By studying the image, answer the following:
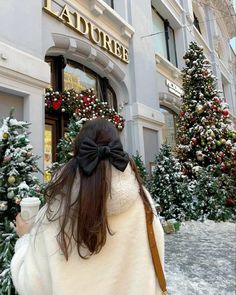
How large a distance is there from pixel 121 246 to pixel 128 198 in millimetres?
217

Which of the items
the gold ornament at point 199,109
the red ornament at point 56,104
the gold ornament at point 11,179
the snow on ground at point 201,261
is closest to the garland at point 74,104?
the red ornament at point 56,104

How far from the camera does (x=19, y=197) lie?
97.2 inches

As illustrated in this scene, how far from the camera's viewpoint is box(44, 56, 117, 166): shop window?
6.14 metres

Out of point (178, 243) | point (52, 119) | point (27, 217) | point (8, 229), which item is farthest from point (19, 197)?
point (52, 119)

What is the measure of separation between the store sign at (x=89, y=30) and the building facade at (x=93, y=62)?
2cm

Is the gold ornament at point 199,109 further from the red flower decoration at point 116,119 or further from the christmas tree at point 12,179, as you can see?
the christmas tree at point 12,179

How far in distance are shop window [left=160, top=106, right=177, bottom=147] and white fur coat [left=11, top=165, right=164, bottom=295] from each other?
9.79 m

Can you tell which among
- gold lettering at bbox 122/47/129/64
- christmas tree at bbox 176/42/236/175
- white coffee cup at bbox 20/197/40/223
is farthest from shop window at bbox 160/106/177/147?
white coffee cup at bbox 20/197/40/223

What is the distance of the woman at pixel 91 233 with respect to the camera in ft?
3.84

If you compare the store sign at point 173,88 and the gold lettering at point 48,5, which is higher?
the store sign at point 173,88

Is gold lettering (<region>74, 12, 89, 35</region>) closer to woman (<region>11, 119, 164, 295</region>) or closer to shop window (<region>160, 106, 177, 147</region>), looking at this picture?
shop window (<region>160, 106, 177, 147</region>)

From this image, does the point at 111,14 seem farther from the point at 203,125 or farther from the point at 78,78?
the point at 203,125

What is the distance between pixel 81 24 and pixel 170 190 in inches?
176

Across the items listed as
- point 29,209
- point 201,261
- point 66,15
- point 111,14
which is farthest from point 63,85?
point 29,209
